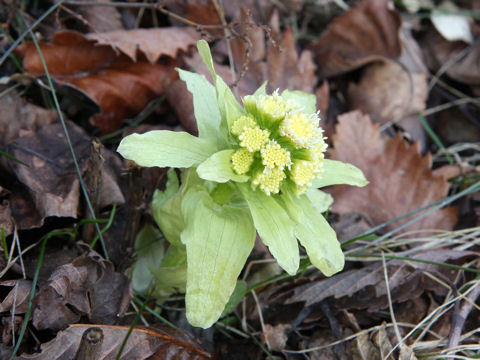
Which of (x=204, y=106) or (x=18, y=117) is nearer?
(x=204, y=106)

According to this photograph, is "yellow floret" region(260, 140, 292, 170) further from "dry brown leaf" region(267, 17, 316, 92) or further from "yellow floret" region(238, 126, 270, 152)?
"dry brown leaf" region(267, 17, 316, 92)

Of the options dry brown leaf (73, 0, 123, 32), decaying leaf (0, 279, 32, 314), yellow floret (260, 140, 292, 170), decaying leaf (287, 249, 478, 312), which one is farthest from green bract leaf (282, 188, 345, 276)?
dry brown leaf (73, 0, 123, 32)

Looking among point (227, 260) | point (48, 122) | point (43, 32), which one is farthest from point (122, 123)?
point (227, 260)

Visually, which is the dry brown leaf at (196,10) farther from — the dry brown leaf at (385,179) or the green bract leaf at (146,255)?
the green bract leaf at (146,255)

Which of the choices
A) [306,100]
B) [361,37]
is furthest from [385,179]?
[361,37]

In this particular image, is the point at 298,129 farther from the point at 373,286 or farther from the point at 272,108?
the point at 373,286
